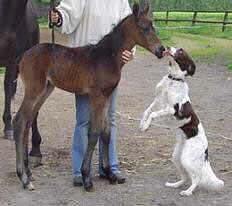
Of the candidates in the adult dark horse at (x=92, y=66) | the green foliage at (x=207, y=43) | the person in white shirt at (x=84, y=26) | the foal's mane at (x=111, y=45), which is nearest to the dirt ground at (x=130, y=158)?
the person in white shirt at (x=84, y=26)

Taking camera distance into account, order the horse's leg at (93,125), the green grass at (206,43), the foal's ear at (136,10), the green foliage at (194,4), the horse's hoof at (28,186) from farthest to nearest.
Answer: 1. the green foliage at (194,4)
2. the green grass at (206,43)
3. the horse's hoof at (28,186)
4. the horse's leg at (93,125)
5. the foal's ear at (136,10)

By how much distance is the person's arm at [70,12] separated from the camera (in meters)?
4.31

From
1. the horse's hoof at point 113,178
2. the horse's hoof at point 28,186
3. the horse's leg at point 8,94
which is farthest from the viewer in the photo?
the horse's leg at point 8,94

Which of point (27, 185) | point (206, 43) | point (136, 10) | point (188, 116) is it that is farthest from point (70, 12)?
point (206, 43)

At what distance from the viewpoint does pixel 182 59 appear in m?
4.18

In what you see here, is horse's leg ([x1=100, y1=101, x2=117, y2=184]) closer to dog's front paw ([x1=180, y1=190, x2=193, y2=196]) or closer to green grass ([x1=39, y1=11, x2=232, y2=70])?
dog's front paw ([x1=180, y1=190, x2=193, y2=196])

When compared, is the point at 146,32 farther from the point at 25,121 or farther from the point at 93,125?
the point at 25,121

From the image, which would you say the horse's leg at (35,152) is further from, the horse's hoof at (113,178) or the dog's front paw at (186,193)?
the dog's front paw at (186,193)

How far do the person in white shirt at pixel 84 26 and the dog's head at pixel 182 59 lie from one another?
375 mm

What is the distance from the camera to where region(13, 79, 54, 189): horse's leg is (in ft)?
14.0

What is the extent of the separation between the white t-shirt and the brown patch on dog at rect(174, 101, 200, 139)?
3.31 feet

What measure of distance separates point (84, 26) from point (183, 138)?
1.40 meters

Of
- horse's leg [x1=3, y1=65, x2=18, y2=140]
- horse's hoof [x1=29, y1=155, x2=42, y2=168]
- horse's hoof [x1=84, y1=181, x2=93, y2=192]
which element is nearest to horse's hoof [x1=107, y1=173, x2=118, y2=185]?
horse's hoof [x1=84, y1=181, x2=93, y2=192]

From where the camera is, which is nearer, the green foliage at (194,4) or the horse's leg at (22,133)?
the horse's leg at (22,133)
